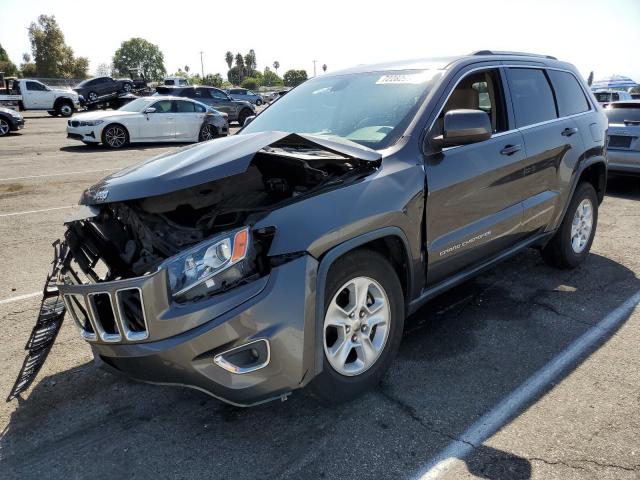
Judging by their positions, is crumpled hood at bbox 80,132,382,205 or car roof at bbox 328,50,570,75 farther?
car roof at bbox 328,50,570,75

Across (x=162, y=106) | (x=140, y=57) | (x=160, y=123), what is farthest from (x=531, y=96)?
(x=140, y=57)

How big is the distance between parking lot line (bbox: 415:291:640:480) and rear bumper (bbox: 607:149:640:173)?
5.30m

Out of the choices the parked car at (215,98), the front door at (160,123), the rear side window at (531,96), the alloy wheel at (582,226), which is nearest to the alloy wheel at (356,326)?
the rear side window at (531,96)

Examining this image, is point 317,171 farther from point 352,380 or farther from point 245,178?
point 352,380

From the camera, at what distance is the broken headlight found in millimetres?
2303

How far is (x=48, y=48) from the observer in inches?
3187

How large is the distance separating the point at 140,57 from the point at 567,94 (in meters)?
146

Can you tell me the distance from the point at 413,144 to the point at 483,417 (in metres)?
1.58

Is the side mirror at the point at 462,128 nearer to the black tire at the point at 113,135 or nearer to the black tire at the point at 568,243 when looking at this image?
Result: the black tire at the point at 568,243

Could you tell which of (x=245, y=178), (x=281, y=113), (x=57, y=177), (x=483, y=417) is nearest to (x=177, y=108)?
(x=57, y=177)

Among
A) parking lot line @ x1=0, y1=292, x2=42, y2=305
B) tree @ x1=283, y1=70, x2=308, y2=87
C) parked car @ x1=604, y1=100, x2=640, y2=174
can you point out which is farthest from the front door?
tree @ x1=283, y1=70, x2=308, y2=87

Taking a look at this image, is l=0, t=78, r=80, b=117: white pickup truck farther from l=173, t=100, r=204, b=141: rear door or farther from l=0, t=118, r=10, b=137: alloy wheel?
l=173, t=100, r=204, b=141: rear door

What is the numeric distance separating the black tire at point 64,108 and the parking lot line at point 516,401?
2929 centimetres

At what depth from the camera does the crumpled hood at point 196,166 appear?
8.12 feet
